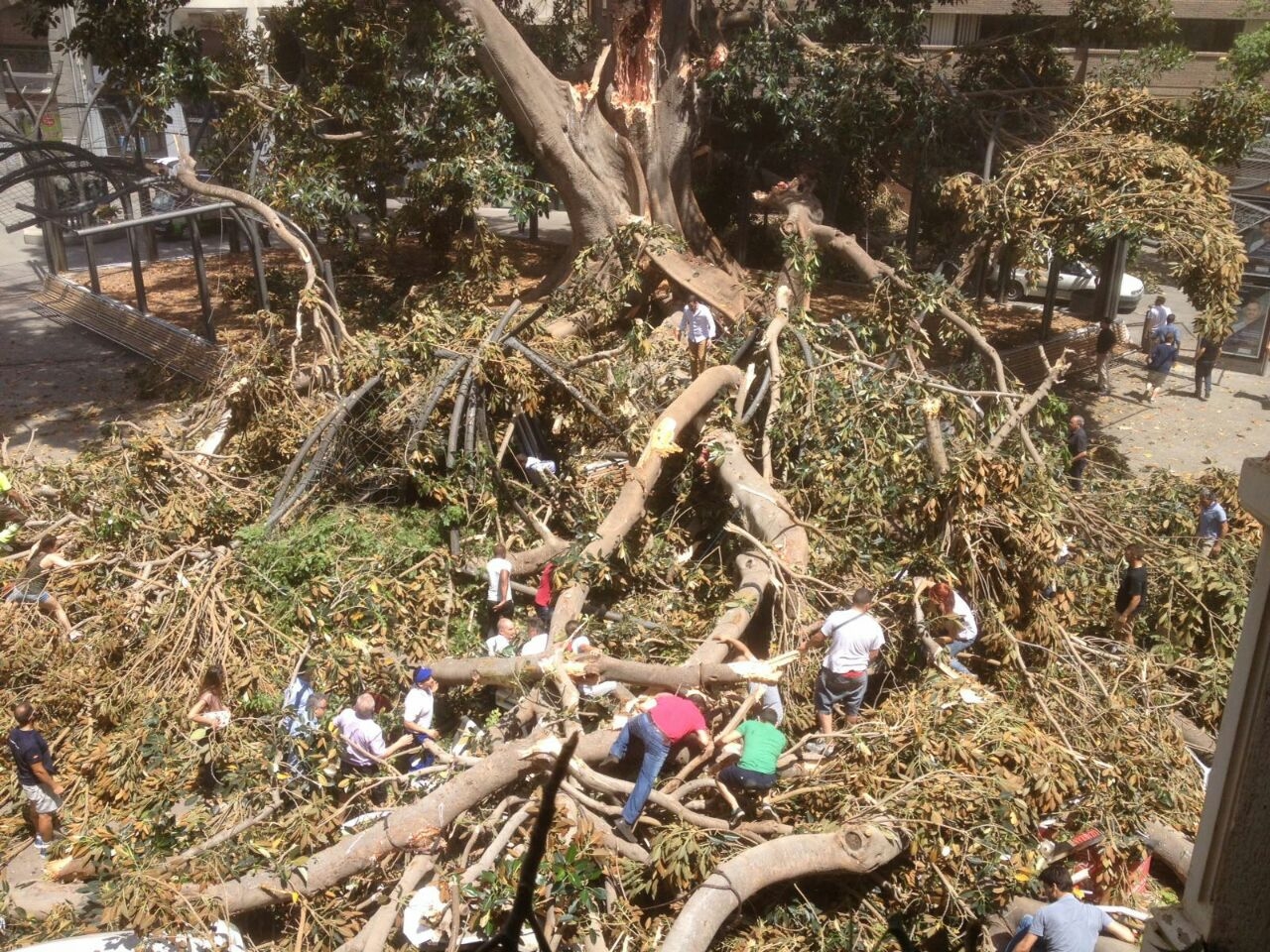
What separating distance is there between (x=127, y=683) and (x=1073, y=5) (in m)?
15.3

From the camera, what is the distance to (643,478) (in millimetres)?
8320

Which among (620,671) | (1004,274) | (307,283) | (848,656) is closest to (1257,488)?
(848,656)

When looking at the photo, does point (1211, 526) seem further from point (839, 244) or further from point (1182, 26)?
point (1182, 26)

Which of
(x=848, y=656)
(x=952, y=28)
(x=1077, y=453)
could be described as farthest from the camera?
(x=952, y=28)

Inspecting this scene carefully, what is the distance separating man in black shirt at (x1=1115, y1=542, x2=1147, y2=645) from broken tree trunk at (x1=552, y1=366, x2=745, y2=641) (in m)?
3.33

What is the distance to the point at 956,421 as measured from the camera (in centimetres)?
828

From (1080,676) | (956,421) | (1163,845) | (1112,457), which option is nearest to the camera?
(1163,845)

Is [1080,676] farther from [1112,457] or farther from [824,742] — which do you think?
[1112,457]

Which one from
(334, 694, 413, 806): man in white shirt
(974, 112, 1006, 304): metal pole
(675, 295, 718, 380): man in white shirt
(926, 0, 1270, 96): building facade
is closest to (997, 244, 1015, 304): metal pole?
(974, 112, 1006, 304): metal pole

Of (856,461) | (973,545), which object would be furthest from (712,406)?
(973,545)

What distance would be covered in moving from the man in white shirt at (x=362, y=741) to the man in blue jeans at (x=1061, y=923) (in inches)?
139

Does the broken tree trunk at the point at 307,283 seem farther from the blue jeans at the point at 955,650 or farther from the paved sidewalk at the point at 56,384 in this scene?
the blue jeans at the point at 955,650

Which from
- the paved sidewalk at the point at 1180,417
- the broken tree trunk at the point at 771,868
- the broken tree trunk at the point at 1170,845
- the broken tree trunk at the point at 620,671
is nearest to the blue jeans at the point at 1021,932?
the broken tree trunk at the point at 771,868

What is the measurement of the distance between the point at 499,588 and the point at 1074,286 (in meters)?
13.6
